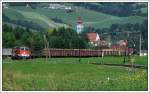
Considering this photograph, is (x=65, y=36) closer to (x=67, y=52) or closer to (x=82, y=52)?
(x=67, y=52)

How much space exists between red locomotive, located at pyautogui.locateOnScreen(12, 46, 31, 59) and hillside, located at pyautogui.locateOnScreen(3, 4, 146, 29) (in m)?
1.84

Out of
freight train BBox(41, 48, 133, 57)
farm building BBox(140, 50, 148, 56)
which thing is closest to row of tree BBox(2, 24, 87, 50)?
freight train BBox(41, 48, 133, 57)

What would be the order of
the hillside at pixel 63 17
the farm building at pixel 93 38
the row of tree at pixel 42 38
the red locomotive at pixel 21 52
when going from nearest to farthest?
1. the hillside at pixel 63 17
2. the farm building at pixel 93 38
3. the row of tree at pixel 42 38
4. the red locomotive at pixel 21 52

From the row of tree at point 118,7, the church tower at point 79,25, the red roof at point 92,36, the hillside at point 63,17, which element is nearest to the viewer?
the row of tree at point 118,7

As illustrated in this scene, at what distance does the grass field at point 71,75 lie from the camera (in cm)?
1485

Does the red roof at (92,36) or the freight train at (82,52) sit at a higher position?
the red roof at (92,36)

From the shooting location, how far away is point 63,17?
16.4m

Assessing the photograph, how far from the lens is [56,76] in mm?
16297

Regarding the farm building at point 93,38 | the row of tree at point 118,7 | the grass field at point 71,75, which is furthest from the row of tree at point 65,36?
the grass field at point 71,75

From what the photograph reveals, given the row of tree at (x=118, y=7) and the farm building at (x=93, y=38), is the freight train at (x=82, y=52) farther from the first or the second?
the row of tree at (x=118, y=7)

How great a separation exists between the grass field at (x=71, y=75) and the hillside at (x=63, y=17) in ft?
5.36

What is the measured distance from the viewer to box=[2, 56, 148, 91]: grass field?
48.7ft

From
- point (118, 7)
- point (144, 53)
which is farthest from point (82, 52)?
point (118, 7)

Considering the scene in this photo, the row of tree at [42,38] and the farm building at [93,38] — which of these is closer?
the farm building at [93,38]
